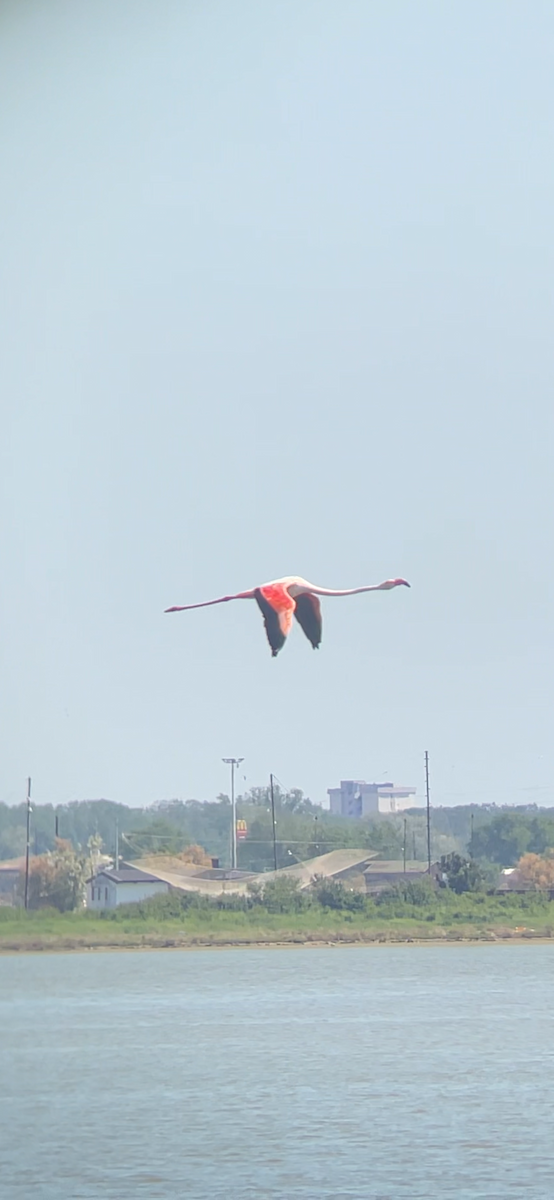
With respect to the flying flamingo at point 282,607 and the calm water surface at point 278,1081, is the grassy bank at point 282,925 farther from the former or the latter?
the flying flamingo at point 282,607

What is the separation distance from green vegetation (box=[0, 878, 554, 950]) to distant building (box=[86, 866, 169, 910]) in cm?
47

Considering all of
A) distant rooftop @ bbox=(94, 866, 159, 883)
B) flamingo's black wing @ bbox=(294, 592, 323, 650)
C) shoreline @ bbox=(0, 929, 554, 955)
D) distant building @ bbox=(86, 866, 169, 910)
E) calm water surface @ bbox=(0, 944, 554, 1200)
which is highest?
flamingo's black wing @ bbox=(294, 592, 323, 650)

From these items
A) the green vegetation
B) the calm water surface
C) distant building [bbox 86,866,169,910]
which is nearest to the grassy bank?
the green vegetation

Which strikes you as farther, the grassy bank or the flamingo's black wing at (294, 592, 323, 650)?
the grassy bank

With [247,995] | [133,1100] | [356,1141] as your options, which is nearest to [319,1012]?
[247,995]

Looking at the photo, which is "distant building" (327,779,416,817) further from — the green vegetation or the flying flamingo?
the flying flamingo

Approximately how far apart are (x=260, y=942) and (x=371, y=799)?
1618 centimetres

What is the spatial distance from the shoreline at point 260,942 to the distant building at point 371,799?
1452 cm

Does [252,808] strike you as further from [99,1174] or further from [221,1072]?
[99,1174]

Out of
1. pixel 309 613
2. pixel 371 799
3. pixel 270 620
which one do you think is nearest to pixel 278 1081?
pixel 309 613

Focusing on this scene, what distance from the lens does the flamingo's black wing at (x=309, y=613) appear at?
8.03 metres

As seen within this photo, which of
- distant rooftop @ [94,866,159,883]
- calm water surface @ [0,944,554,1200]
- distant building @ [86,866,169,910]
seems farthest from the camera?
distant rooftop @ [94,866,159,883]

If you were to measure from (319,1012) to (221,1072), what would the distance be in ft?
14.0

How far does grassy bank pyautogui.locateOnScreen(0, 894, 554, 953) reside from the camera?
27.4 meters
